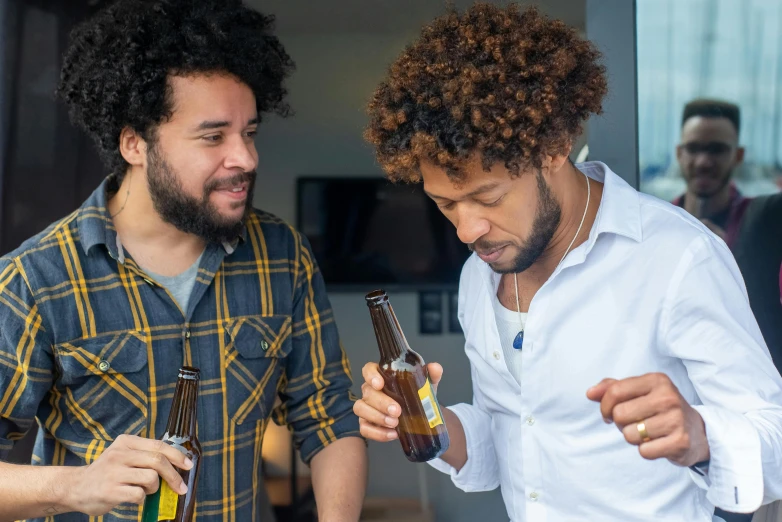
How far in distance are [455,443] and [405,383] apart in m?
0.25

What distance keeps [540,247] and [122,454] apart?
3.07 feet

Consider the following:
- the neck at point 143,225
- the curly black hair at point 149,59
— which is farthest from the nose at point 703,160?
the neck at point 143,225

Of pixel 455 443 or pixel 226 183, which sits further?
pixel 226 183

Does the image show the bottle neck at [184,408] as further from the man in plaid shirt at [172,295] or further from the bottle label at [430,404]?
the bottle label at [430,404]

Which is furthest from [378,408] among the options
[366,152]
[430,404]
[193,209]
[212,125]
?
[366,152]

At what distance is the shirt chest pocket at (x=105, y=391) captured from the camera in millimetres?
1981

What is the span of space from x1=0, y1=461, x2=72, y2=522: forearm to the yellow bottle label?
0.27 meters

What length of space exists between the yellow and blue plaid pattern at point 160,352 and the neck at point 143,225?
0.06 metres

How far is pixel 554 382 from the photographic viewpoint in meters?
1.75

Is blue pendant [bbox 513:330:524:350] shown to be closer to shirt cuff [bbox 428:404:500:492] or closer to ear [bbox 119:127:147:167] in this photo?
shirt cuff [bbox 428:404:500:492]

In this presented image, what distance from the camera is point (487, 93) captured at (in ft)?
5.35

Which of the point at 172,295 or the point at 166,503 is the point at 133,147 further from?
the point at 166,503

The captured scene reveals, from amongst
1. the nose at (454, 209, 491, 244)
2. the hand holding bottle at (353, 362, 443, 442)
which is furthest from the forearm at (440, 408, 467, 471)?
the nose at (454, 209, 491, 244)

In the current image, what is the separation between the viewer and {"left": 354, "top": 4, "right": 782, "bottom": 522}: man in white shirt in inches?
62.7
